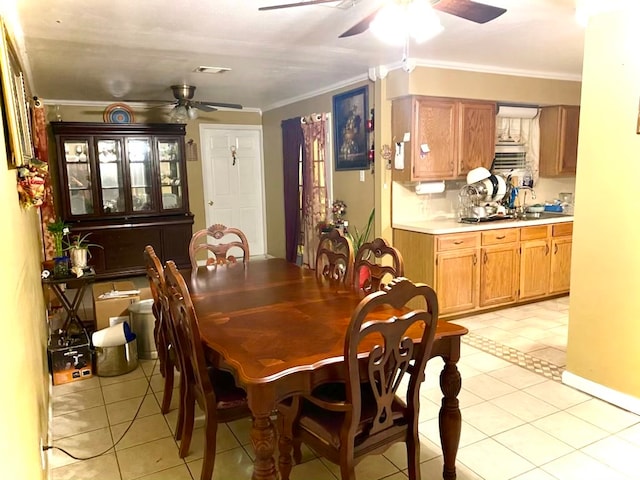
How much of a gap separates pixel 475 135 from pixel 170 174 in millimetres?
3840

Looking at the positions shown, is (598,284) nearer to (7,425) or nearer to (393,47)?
(393,47)

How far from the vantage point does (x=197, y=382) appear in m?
2.10

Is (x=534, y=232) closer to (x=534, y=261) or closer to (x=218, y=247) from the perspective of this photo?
(x=534, y=261)

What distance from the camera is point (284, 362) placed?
167 centimetres

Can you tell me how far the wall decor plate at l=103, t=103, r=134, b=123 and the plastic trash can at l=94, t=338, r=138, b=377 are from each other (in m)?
3.53

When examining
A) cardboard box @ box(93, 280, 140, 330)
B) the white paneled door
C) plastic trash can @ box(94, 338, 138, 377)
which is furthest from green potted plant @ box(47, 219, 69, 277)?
the white paneled door

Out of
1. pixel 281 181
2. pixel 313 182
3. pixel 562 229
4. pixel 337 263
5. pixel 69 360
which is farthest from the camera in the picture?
pixel 281 181

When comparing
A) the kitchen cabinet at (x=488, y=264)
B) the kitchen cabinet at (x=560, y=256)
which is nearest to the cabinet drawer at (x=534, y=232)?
the kitchen cabinet at (x=488, y=264)

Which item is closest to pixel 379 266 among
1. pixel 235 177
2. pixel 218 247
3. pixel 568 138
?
pixel 218 247

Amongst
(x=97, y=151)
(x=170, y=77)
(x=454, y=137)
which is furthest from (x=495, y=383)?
(x=97, y=151)

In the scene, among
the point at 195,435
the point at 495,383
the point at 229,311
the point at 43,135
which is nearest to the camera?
the point at 229,311

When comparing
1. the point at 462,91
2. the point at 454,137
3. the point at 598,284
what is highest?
the point at 462,91

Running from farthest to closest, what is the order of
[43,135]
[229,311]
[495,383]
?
[43,135] < [495,383] < [229,311]

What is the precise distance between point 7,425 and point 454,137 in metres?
4.18
